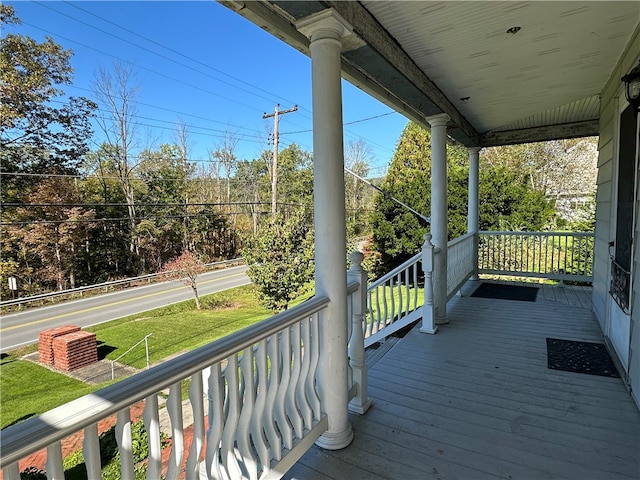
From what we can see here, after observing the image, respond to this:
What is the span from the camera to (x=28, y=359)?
31.7ft

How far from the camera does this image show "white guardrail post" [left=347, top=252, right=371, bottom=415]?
223cm

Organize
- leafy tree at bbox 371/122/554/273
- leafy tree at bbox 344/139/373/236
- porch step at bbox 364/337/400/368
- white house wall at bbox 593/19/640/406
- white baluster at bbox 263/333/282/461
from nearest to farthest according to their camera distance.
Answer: white baluster at bbox 263/333/282/461 → white house wall at bbox 593/19/640/406 → porch step at bbox 364/337/400/368 → leafy tree at bbox 371/122/554/273 → leafy tree at bbox 344/139/373/236

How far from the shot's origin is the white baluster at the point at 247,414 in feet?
4.65

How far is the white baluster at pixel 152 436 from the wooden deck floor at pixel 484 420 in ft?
3.07

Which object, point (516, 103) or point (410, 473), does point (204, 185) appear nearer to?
point (516, 103)

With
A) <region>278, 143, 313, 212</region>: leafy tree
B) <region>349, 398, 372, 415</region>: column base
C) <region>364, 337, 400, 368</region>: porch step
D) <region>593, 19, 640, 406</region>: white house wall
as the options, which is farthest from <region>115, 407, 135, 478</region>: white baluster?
<region>278, 143, 313, 212</region>: leafy tree

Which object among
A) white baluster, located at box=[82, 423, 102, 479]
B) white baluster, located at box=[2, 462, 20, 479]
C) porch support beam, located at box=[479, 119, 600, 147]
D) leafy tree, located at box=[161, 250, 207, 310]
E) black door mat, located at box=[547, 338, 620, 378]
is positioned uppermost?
porch support beam, located at box=[479, 119, 600, 147]

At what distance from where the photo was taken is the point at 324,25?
5.57ft

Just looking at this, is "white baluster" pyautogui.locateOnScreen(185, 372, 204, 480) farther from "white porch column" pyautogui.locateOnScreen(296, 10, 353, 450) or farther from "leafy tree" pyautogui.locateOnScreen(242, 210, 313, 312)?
"leafy tree" pyautogui.locateOnScreen(242, 210, 313, 312)

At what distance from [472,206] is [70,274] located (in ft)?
44.8

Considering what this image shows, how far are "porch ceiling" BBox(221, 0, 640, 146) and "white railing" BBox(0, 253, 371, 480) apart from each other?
1439mm

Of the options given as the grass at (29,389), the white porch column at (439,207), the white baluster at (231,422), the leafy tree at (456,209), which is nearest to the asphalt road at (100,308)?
the grass at (29,389)

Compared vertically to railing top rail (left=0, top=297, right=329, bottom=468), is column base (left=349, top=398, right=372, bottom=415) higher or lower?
lower

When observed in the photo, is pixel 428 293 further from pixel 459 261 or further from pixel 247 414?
pixel 247 414
